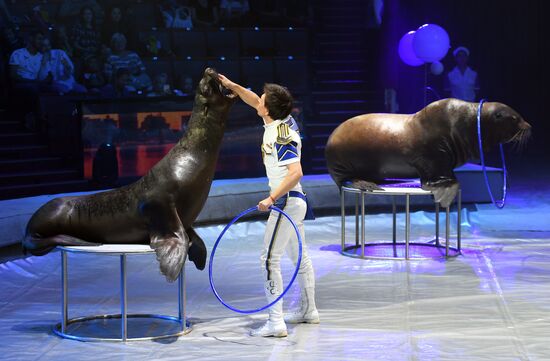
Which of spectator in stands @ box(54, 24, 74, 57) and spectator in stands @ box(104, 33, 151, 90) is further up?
spectator in stands @ box(54, 24, 74, 57)

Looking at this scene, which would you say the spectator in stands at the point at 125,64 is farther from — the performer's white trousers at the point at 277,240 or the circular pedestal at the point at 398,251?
the performer's white trousers at the point at 277,240

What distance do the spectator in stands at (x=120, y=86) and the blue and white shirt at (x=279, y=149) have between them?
587 cm

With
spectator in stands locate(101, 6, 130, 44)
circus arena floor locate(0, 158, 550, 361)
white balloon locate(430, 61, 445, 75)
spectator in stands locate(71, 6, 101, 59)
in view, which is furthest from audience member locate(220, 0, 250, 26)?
circus arena floor locate(0, 158, 550, 361)

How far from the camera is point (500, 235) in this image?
874 centimetres

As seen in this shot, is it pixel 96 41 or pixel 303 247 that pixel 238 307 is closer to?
pixel 303 247

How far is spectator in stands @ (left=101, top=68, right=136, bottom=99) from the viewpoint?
10.9 metres

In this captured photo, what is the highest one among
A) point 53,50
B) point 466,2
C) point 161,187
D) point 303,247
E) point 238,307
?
point 466,2

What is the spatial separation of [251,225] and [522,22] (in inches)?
353

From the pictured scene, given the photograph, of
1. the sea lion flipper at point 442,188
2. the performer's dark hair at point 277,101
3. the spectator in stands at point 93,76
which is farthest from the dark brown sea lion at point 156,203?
the spectator in stands at point 93,76

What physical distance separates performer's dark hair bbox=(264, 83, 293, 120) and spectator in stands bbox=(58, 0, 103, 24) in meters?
7.04

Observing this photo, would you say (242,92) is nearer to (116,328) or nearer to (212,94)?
(212,94)

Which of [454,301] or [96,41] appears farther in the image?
[96,41]

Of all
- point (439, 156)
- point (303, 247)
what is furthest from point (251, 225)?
point (303, 247)

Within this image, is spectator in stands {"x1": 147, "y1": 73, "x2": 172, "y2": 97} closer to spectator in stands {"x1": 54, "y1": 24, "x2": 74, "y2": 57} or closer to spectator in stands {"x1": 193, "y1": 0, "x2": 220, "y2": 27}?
spectator in stands {"x1": 54, "y1": 24, "x2": 74, "y2": 57}
